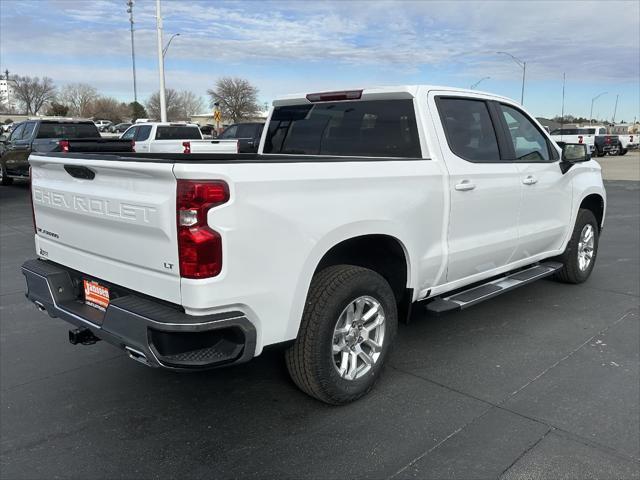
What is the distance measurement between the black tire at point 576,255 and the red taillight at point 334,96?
294 cm

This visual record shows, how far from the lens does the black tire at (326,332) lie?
3.21m

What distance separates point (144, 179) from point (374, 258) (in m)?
1.70

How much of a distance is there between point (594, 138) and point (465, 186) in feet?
123

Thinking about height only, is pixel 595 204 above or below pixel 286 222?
below

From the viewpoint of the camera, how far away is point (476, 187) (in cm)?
421

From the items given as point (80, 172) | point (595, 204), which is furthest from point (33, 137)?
point (595, 204)

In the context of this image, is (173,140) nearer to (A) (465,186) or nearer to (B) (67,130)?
(B) (67,130)

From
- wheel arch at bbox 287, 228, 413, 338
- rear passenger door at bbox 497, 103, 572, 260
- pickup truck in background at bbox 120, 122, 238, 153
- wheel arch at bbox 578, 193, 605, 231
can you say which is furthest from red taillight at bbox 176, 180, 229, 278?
pickup truck in background at bbox 120, 122, 238, 153

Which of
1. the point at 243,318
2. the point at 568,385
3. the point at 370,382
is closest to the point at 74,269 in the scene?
the point at 243,318

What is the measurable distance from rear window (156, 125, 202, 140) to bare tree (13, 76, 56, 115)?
103m

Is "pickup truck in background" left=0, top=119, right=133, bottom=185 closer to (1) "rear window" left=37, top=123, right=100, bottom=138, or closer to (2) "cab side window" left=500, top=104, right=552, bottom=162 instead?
(1) "rear window" left=37, top=123, right=100, bottom=138

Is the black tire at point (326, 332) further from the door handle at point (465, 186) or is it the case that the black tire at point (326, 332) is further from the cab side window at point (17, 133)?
the cab side window at point (17, 133)

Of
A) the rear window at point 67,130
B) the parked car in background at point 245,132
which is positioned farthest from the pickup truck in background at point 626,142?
the rear window at point 67,130

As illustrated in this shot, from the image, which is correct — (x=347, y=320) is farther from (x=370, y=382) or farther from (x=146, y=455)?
(x=146, y=455)
